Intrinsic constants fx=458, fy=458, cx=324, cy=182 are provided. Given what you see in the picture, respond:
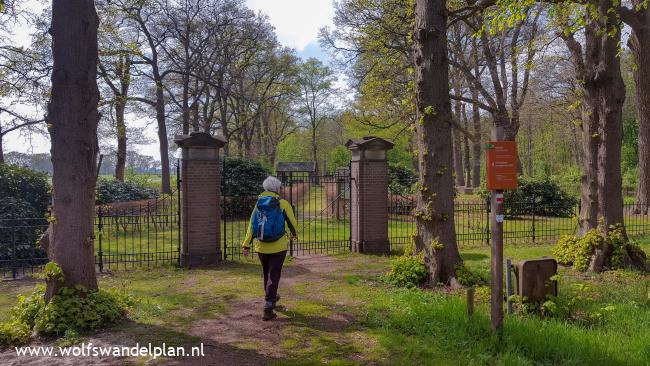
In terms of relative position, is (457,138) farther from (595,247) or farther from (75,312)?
(75,312)

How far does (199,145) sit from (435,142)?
4918 mm

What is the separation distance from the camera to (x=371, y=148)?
36.4 ft

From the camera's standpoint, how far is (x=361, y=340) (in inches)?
200

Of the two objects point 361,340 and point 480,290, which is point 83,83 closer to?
point 361,340

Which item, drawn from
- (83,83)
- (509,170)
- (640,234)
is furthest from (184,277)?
(640,234)

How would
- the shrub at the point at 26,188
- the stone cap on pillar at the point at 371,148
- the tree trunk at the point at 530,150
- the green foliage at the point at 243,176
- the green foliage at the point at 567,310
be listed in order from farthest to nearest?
1. the tree trunk at the point at 530,150
2. the green foliage at the point at 243,176
3. the shrub at the point at 26,188
4. the stone cap on pillar at the point at 371,148
5. the green foliage at the point at 567,310

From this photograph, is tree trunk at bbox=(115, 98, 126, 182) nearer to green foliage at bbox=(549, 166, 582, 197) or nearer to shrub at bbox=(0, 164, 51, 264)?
shrub at bbox=(0, 164, 51, 264)

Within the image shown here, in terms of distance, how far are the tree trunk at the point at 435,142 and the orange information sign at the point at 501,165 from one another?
2669mm

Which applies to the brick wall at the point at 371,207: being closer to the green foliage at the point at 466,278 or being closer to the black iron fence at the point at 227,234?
the black iron fence at the point at 227,234

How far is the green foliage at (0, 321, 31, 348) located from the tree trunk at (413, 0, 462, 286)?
549 centimetres

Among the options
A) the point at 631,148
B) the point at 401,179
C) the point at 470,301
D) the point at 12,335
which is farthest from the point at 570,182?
the point at 12,335

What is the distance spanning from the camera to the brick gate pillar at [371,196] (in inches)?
433

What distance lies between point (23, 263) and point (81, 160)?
655cm

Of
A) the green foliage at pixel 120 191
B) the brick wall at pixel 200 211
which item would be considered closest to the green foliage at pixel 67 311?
the brick wall at pixel 200 211
